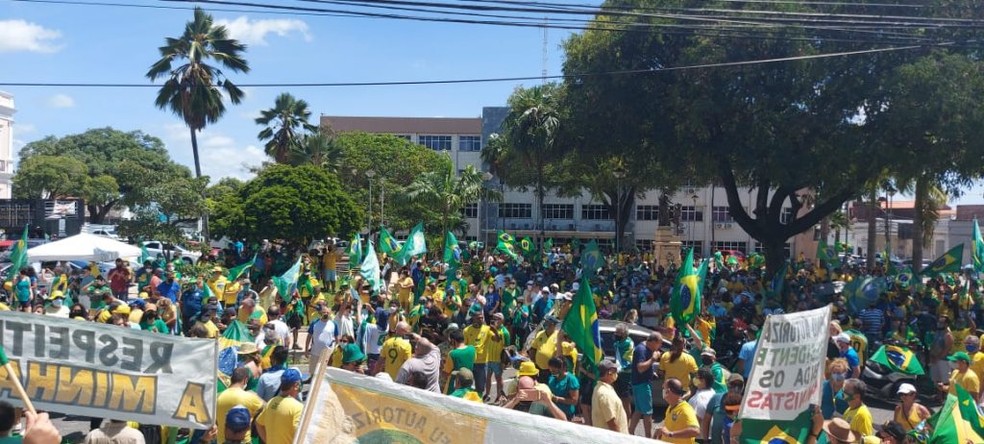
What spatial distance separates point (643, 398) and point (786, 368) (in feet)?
12.0

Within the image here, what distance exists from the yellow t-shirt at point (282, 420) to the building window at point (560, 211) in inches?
2457

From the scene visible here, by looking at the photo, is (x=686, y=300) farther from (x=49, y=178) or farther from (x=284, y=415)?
(x=49, y=178)

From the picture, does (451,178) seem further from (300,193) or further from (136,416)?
(136,416)

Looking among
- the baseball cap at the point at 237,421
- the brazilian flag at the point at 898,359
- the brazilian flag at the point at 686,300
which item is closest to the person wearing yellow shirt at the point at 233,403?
the baseball cap at the point at 237,421

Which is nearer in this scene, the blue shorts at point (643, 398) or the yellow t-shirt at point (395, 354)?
the yellow t-shirt at point (395, 354)

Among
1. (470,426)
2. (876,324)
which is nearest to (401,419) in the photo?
(470,426)

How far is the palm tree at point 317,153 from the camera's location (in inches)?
1816

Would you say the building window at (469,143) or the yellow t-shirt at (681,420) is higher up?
the building window at (469,143)

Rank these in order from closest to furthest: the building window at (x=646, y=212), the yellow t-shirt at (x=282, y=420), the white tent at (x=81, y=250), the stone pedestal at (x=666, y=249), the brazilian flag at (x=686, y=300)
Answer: the yellow t-shirt at (x=282, y=420) → the brazilian flag at (x=686, y=300) → the white tent at (x=81, y=250) → the stone pedestal at (x=666, y=249) → the building window at (x=646, y=212)

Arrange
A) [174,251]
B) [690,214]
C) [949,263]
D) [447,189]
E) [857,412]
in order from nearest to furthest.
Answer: [857,412], [949,263], [174,251], [447,189], [690,214]

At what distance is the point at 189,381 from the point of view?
20.0ft

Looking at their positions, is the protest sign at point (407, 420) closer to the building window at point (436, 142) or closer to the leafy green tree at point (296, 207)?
the leafy green tree at point (296, 207)

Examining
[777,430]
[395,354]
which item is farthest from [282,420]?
[777,430]

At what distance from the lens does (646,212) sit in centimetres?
6806
